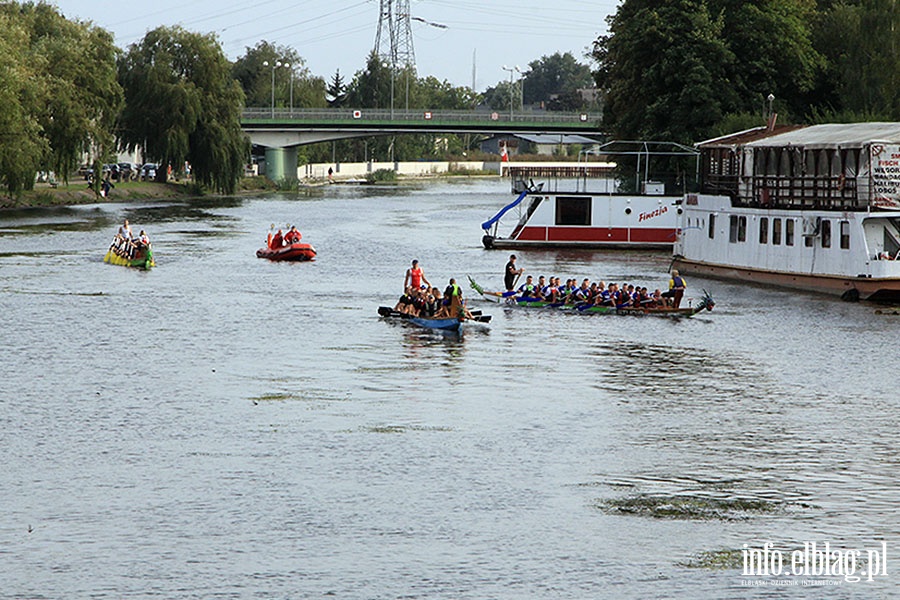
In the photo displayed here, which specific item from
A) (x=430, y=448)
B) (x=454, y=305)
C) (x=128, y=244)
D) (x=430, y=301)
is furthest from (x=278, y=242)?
(x=430, y=448)

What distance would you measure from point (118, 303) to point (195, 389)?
780 inches

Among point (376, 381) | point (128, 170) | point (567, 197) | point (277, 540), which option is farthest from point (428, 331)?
point (128, 170)

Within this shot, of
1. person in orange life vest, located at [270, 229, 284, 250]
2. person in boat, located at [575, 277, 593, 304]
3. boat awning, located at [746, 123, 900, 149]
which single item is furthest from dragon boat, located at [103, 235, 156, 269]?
boat awning, located at [746, 123, 900, 149]

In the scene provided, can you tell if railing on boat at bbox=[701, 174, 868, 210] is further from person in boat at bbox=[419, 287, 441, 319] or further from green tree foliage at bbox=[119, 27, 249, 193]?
green tree foliage at bbox=[119, 27, 249, 193]

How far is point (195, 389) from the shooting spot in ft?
127

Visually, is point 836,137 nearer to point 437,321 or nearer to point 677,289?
point 677,289

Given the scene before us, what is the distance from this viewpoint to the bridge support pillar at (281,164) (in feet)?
540

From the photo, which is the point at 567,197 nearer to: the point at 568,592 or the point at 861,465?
the point at 861,465

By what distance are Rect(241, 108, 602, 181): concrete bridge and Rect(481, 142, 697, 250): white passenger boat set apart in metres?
67.0

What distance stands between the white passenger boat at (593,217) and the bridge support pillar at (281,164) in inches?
3310

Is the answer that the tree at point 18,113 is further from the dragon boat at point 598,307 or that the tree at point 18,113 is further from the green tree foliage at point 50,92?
the dragon boat at point 598,307

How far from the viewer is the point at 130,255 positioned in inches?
2793

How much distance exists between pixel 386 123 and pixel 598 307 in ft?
337

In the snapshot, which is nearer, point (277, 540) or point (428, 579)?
point (428, 579)
